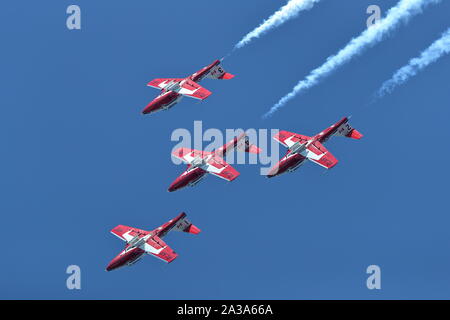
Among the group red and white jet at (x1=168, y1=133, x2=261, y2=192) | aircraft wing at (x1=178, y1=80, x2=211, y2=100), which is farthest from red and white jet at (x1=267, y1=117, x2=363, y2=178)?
aircraft wing at (x1=178, y1=80, x2=211, y2=100)

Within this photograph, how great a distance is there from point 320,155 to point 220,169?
32.1 ft

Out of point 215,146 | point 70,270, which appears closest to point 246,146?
point 215,146

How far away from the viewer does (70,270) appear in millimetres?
135000

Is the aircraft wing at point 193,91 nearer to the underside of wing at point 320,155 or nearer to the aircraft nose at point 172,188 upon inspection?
the aircraft nose at point 172,188

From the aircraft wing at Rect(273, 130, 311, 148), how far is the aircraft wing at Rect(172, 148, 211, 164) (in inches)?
284

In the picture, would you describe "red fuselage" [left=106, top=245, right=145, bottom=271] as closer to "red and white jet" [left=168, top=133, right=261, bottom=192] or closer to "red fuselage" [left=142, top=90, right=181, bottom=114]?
"red and white jet" [left=168, top=133, right=261, bottom=192]

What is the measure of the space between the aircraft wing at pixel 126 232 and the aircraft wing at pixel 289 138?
52.7 ft

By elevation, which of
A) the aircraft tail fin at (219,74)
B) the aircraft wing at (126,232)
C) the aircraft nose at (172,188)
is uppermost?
the aircraft tail fin at (219,74)

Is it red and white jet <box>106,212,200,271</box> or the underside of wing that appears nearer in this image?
the underside of wing

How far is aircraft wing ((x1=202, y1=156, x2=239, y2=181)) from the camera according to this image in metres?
131

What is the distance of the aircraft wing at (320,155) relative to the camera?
130625 mm

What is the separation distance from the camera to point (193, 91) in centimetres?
13675

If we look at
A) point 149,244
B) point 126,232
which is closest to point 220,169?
point 149,244

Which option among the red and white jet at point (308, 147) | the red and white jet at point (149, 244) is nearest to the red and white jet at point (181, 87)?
the red and white jet at point (308, 147)
